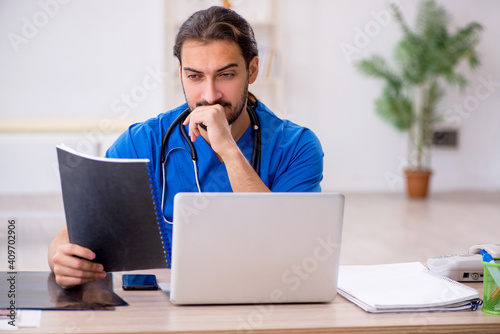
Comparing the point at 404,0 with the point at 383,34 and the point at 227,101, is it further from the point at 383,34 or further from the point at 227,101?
the point at 227,101

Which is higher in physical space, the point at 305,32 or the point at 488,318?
the point at 305,32

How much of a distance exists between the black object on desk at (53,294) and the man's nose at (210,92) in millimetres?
502

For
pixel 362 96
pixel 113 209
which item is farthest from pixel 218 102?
pixel 362 96

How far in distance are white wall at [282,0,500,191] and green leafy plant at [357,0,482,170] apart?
0.93 ft

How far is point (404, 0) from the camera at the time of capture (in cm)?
670

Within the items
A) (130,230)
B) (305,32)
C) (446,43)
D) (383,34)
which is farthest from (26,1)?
(130,230)

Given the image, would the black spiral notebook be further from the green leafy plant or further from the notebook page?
the green leafy plant

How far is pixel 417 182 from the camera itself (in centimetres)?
634

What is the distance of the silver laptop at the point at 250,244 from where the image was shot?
3.69ft

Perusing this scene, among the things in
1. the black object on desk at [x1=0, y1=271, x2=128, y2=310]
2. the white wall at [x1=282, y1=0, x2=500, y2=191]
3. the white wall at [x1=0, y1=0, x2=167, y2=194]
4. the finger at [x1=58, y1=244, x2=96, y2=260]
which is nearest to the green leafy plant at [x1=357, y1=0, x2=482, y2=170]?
the white wall at [x1=282, y1=0, x2=500, y2=191]

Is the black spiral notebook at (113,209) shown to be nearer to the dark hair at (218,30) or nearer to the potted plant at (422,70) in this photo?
the dark hair at (218,30)

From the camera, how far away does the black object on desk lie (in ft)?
3.92

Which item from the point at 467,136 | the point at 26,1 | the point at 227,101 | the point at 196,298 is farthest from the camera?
the point at 467,136

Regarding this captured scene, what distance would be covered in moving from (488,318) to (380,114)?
17.7 feet
